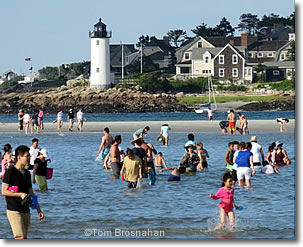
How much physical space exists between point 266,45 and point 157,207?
3247 inches

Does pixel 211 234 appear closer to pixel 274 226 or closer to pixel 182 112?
pixel 274 226

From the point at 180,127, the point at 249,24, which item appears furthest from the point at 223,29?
the point at 180,127

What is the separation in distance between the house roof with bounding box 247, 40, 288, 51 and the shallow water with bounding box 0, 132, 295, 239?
72.4m

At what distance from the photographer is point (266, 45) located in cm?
9538

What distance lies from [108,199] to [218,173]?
6.13 meters

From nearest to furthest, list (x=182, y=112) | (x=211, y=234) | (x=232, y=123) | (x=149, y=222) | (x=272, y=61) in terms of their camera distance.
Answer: (x=211, y=234) → (x=149, y=222) → (x=232, y=123) → (x=182, y=112) → (x=272, y=61)

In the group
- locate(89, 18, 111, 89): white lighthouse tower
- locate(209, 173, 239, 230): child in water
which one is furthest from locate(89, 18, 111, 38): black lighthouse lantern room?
locate(209, 173, 239, 230): child in water

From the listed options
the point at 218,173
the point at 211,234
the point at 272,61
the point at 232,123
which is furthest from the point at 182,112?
the point at 211,234

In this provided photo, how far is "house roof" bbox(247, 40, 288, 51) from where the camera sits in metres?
94.1

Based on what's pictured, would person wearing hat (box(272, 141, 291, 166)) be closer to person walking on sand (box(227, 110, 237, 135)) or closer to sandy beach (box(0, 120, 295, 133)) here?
person walking on sand (box(227, 110, 237, 135))

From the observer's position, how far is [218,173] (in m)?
21.7

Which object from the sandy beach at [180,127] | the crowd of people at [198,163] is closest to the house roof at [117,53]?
the sandy beach at [180,127]

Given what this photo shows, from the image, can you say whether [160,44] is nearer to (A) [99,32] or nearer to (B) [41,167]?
(A) [99,32]

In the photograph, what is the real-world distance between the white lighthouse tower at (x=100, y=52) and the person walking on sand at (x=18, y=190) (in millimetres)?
75120
